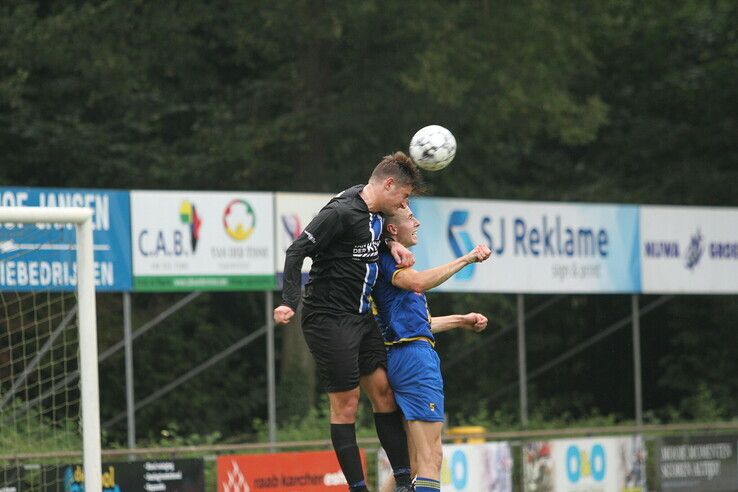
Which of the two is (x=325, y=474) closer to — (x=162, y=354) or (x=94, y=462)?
(x=94, y=462)

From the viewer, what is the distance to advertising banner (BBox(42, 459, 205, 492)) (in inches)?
425

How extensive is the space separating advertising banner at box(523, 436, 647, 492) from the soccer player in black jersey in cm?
636

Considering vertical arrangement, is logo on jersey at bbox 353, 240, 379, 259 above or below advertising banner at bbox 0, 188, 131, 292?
below

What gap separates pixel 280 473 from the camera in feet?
40.3

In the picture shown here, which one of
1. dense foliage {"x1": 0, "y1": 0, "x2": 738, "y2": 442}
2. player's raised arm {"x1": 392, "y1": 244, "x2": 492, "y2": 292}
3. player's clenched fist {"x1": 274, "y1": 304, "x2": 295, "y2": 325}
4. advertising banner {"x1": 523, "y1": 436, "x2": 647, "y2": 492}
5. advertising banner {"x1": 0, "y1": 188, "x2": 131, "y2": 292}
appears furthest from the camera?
dense foliage {"x1": 0, "y1": 0, "x2": 738, "y2": 442}

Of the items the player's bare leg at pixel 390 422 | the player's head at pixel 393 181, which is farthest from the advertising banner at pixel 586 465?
the player's head at pixel 393 181

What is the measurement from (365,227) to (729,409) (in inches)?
628

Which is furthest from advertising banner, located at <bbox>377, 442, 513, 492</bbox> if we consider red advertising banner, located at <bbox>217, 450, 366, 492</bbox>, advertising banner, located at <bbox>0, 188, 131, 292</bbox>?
advertising banner, located at <bbox>0, 188, 131, 292</bbox>

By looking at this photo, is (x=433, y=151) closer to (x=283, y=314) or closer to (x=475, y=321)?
(x=475, y=321)

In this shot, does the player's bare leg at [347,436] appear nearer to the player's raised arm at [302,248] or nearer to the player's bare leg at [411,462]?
the player's bare leg at [411,462]

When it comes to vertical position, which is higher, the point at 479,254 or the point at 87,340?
the point at 479,254

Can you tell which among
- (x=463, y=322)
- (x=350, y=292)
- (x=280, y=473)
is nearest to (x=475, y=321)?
(x=463, y=322)

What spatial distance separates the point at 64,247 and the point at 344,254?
4792 millimetres

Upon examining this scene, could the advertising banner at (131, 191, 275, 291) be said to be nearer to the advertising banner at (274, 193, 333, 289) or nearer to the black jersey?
the advertising banner at (274, 193, 333, 289)
